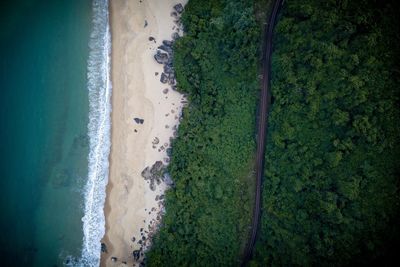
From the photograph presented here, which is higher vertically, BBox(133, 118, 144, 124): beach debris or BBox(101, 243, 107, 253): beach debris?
BBox(133, 118, 144, 124): beach debris

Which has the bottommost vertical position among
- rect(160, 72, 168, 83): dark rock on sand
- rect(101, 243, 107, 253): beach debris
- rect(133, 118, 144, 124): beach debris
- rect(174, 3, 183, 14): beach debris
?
rect(101, 243, 107, 253): beach debris

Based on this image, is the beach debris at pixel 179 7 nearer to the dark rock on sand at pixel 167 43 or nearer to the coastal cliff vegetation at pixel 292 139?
the coastal cliff vegetation at pixel 292 139

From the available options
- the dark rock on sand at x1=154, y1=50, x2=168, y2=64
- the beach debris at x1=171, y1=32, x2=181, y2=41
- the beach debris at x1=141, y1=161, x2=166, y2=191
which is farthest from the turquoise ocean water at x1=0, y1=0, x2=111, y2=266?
the beach debris at x1=171, y1=32, x2=181, y2=41

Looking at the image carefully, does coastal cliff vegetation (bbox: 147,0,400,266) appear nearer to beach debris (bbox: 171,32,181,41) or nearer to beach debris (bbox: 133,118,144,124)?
beach debris (bbox: 171,32,181,41)

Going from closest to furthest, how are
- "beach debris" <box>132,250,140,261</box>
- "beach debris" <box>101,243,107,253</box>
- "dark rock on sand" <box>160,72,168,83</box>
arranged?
"beach debris" <box>101,243,107,253</box>, "beach debris" <box>132,250,140,261</box>, "dark rock on sand" <box>160,72,168,83</box>

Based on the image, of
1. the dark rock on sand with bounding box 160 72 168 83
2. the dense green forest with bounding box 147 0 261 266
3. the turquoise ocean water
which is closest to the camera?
the dense green forest with bounding box 147 0 261 266

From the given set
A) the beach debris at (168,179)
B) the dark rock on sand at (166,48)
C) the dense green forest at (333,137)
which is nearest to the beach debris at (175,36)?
the dark rock on sand at (166,48)

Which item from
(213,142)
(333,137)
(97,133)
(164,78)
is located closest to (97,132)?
(97,133)
